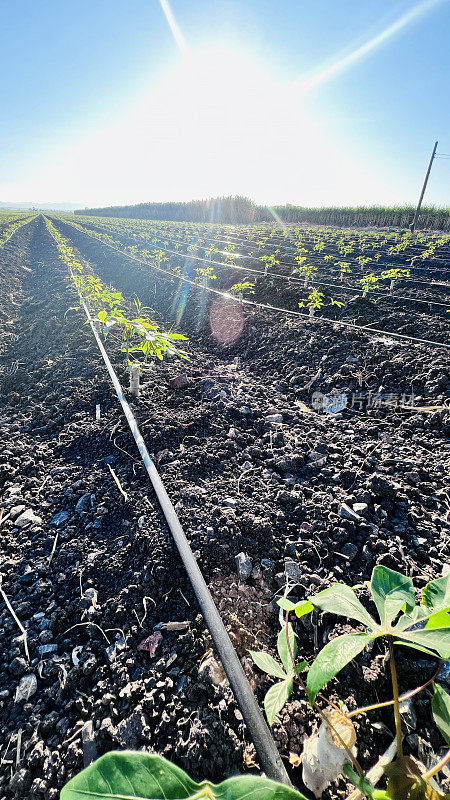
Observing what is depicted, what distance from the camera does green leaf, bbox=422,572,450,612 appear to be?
2.62 feet

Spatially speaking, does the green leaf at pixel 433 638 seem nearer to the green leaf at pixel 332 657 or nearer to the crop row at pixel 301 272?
the green leaf at pixel 332 657

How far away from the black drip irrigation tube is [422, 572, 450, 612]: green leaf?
1.63ft

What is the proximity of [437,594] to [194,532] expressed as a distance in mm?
1123

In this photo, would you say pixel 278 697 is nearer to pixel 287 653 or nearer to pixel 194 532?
pixel 287 653

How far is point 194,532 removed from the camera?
1.71 m

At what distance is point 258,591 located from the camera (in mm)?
1451

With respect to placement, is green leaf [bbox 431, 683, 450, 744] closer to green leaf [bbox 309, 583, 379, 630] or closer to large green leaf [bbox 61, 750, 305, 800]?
green leaf [bbox 309, 583, 379, 630]

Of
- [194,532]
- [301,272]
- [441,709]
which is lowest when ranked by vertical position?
[194,532]

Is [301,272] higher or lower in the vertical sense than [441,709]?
higher

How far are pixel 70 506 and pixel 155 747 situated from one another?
1259mm

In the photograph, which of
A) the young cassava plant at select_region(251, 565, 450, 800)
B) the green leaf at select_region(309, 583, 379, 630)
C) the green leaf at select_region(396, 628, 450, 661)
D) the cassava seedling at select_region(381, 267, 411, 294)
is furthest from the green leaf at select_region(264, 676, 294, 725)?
the cassava seedling at select_region(381, 267, 411, 294)

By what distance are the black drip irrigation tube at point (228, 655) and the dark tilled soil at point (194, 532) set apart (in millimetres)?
64

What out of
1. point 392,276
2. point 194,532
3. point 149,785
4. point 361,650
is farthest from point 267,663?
point 392,276

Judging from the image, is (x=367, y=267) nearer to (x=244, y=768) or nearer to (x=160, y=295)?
(x=160, y=295)
